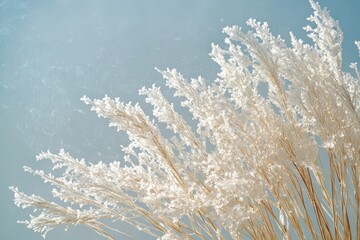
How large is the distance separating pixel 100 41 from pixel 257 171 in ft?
30.7

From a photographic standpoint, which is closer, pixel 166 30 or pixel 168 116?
pixel 168 116

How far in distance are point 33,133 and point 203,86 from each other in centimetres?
1115

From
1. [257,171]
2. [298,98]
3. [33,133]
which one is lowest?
[257,171]

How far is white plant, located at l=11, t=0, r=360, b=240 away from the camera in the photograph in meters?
1.37

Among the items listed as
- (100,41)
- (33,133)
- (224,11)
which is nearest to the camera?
(224,11)

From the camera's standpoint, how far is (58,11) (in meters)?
9.92

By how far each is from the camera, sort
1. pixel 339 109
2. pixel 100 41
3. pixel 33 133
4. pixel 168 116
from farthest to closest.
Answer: pixel 33 133, pixel 100 41, pixel 168 116, pixel 339 109

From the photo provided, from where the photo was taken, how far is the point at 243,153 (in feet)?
4.87

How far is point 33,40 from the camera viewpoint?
34.6 ft

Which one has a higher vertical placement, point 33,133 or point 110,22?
point 110,22

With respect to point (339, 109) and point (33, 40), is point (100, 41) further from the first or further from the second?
point (339, 109)

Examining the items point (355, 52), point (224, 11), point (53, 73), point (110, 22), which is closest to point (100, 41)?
point (110, 22)

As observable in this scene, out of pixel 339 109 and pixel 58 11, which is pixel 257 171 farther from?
pixel 58 11

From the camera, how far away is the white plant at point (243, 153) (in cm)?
137
